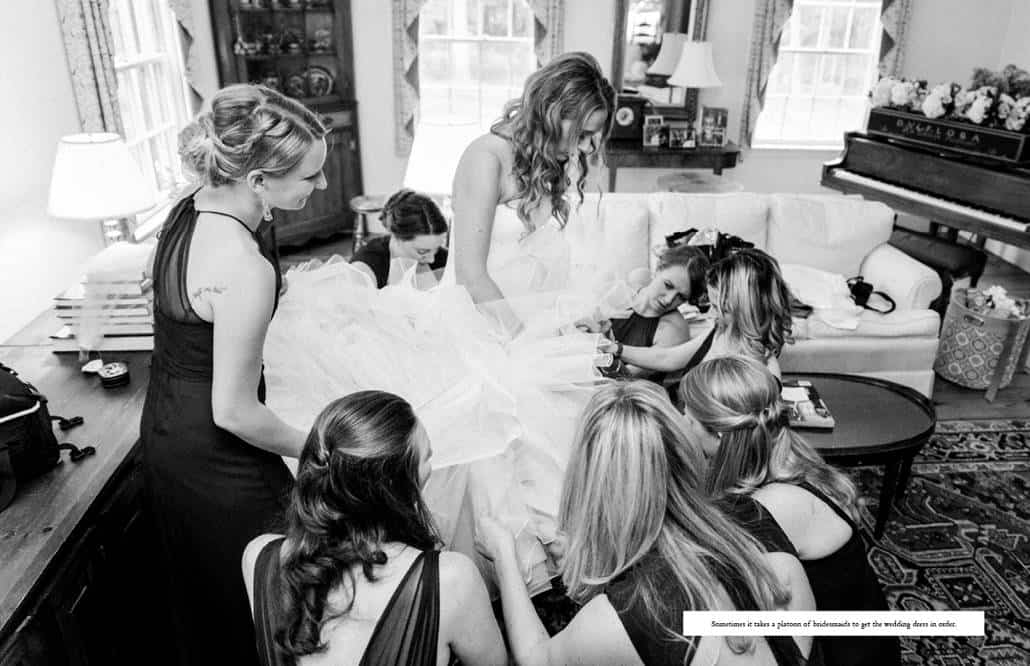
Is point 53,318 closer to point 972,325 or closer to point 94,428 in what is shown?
point 94,428

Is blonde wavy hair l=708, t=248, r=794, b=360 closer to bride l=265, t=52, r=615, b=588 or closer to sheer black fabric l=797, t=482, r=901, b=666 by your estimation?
bride l=265, t=52, r=615, b=588

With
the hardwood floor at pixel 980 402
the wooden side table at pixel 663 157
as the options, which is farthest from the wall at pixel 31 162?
the hardwood floor at pixel 980 402

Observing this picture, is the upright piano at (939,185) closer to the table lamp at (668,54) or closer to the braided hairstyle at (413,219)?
the table lamp at (668,54)

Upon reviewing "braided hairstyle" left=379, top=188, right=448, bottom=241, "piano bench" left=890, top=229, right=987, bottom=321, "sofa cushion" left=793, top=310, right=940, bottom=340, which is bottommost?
"sofa cushion" left=793, top=310, right=940, bottom=340

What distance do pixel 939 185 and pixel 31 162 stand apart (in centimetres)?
493

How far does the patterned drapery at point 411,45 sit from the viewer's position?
5938mm

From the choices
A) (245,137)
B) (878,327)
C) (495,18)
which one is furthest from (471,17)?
(245,137)

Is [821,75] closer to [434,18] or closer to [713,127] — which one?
[713,127]

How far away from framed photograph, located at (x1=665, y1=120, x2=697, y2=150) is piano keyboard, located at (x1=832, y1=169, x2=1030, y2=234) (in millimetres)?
1098

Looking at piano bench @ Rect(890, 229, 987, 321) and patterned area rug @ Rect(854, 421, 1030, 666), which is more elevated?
piano bench @ Rect(890, 229, 987, 321)

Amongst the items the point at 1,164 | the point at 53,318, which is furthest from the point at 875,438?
the point at 1,164

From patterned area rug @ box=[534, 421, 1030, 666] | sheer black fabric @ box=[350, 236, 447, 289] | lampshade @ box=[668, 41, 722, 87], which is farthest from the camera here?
lampshade @ box=[668, 41, 722, 87]

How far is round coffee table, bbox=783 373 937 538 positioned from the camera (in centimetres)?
262

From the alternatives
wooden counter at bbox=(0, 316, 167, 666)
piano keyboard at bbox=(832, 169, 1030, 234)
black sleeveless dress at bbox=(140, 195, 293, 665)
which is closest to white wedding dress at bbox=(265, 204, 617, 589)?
black sleeveless dress at bbox=(140, 195, 293, 665)
